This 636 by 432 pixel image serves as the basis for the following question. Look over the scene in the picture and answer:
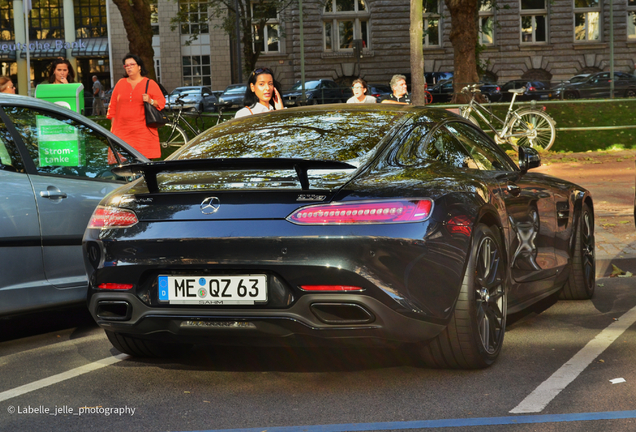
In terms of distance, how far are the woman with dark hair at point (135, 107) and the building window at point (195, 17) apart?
140 feet

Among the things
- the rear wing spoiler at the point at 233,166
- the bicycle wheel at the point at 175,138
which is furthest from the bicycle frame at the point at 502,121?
the rear wing spoiler at the point at 233,166

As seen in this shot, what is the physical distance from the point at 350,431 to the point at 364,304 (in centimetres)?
56

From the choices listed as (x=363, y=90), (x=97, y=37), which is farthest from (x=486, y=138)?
(x=97, y=37)

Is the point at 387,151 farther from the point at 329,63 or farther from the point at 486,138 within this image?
the point at 329,63

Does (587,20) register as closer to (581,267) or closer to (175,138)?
(175,138)

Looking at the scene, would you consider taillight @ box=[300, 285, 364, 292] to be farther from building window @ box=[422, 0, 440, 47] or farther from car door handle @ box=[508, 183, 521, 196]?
building window @ box=[422, 0, 440, 47]

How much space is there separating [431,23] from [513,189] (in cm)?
4204

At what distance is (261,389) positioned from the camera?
4.14m

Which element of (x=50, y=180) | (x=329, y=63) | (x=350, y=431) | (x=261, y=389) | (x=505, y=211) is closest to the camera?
(x=350, y=431)

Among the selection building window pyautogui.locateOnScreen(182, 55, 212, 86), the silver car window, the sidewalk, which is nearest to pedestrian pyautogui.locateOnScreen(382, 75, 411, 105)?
the sidewalk

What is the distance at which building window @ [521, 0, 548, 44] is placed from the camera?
4944 cm

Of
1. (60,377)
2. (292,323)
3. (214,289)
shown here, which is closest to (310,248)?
(292,323)

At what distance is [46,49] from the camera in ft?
172

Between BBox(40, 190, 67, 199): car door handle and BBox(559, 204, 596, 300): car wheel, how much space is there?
11.2ft
